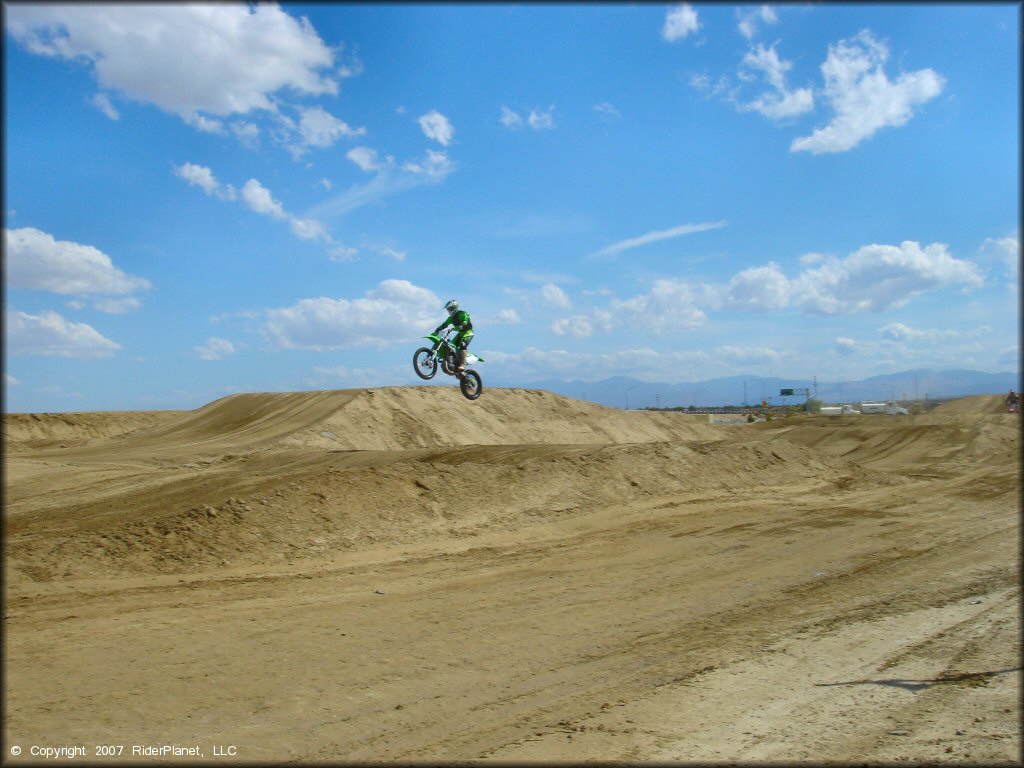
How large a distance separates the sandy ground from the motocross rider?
3.03 metres

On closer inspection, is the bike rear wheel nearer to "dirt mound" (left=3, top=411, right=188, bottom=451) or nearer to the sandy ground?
the sandy ground

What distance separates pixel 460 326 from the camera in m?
16.3

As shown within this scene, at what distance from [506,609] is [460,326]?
7803 millimetres

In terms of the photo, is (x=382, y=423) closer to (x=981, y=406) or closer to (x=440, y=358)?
(x=440, y=358)

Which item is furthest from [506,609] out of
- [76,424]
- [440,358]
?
[76,424]

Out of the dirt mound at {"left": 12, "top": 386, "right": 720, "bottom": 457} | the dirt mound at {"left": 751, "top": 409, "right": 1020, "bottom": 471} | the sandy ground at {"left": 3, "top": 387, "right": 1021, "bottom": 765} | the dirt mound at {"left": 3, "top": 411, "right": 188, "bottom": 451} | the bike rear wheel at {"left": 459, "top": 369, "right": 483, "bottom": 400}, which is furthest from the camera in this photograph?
the dirt mound at {"left": 3, "top": 411, "right": 188, "bottom": 451}

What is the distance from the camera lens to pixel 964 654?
8.25 metres

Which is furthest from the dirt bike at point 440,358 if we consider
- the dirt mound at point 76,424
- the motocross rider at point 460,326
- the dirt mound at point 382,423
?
the dirt mound at point 76,424

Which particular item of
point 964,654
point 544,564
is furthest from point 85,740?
point 964,654

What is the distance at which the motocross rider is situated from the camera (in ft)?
52.9

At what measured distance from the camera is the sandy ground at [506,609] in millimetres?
6383

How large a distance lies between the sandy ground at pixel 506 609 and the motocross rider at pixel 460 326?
119 inches

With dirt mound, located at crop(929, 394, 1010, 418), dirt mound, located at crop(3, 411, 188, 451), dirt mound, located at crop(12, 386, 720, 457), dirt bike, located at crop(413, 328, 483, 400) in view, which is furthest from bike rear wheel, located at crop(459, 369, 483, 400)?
dirt mound, located at crop(3, 411, 188, 451)

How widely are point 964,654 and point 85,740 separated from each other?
935 centimetres
